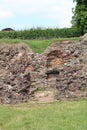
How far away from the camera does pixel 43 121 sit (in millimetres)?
12766

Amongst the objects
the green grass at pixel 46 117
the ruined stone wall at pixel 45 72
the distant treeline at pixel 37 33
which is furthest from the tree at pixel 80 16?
the green grass at pixel 46 117

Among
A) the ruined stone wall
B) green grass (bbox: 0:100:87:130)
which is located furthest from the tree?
green grass (bbox: 0:100:87:130)

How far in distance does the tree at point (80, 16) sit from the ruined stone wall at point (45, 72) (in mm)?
7030

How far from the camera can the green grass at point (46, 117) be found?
478 inches

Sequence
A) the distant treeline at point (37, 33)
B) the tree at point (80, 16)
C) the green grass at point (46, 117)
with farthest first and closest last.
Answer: the tree at point (80, 16) < the distant treeline at point (37, 33) < the green grass at point (46, 117)

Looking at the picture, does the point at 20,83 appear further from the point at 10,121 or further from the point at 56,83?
the point at 10,121

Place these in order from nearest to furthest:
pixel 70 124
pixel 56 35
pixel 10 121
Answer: pixel 70 124
pixel 10 121
pixel 56 35

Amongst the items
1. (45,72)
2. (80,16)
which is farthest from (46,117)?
(80,16)

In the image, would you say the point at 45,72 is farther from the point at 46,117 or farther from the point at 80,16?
the point at 80,16

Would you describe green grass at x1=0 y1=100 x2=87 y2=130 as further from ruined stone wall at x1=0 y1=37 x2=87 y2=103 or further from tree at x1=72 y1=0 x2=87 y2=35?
tree at x1=72 y1=0 x2=87 y2=35

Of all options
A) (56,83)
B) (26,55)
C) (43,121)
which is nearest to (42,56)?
(26,55)

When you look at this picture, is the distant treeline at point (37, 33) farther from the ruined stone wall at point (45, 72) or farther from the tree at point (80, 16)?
the ruined stone wall at point (45, 72)

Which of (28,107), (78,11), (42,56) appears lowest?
(28,107)

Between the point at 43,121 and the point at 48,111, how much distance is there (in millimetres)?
1669
